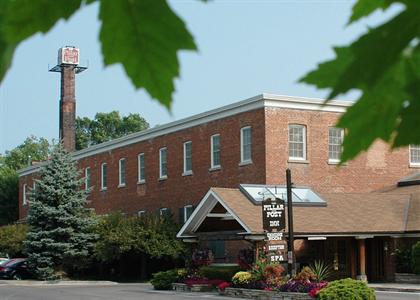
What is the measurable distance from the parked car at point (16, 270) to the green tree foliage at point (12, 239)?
4.40m

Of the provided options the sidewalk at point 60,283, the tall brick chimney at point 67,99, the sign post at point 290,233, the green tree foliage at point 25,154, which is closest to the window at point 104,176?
the sidewalk at point 60,283

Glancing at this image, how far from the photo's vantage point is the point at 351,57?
978mm

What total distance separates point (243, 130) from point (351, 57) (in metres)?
35.8

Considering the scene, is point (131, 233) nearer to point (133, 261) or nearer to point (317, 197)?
point (133, 261)

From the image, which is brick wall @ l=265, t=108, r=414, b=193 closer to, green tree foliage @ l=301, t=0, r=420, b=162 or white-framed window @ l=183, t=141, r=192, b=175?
white-framed window @ l=183, t=141, r=192, b=175

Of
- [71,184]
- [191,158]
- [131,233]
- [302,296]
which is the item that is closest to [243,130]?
[191,158]

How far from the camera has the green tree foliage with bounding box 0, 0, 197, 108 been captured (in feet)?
3.34

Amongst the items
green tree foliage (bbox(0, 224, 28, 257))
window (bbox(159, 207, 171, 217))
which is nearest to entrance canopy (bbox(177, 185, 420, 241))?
window (bbox(159, 207, 171, 217))

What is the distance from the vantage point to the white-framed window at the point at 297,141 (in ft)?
118

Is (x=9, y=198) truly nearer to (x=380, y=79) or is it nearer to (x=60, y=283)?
(x=60, y=283)

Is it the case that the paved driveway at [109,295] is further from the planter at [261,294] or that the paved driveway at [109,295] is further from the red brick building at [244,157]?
the red brick building at [244,157]

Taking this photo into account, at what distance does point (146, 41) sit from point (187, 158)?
132 feet

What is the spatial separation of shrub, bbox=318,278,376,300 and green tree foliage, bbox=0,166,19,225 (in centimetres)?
5287

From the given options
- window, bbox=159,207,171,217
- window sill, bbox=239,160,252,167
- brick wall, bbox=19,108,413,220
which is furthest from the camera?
window, bbox=159,207,171,217
